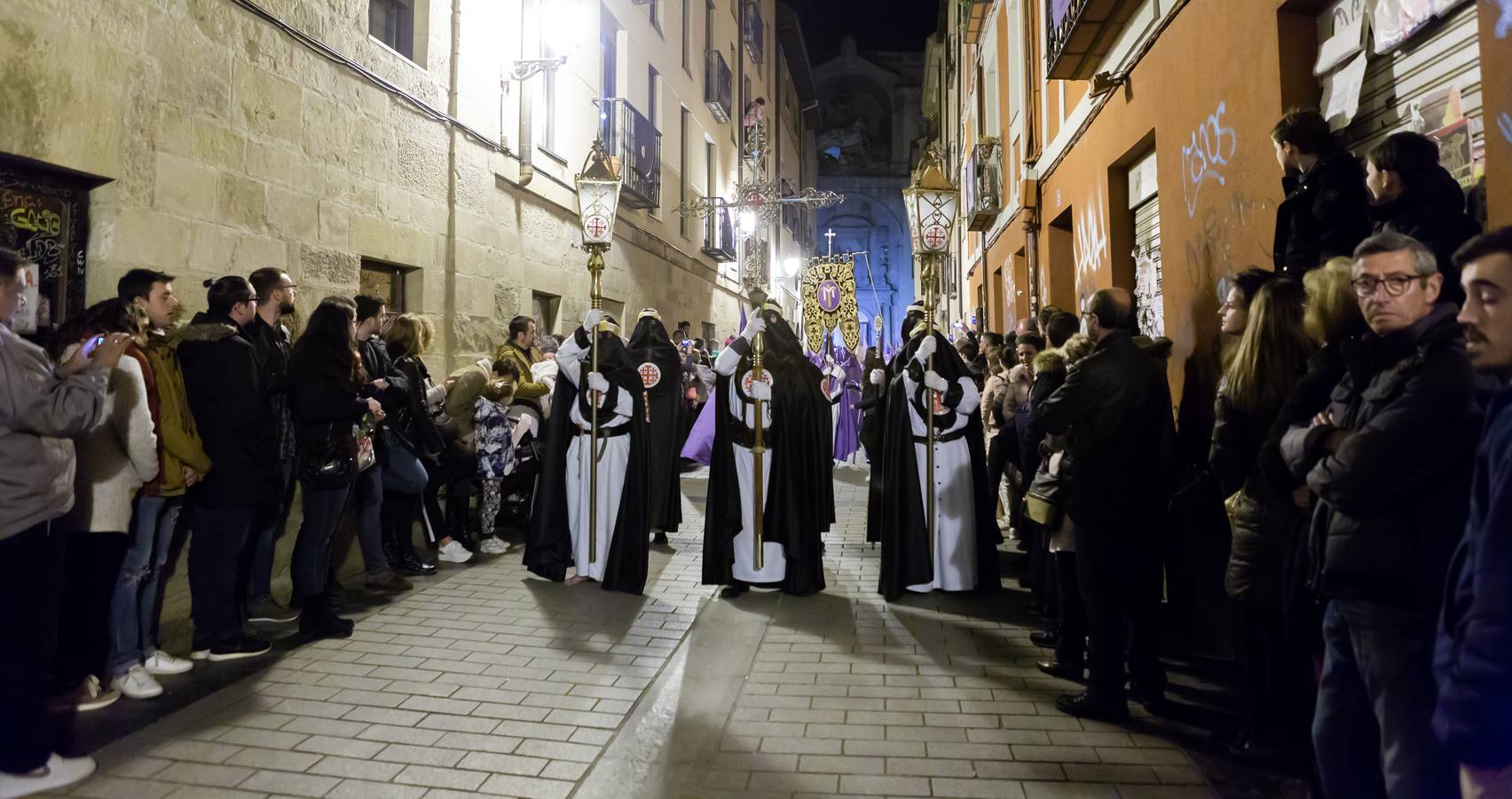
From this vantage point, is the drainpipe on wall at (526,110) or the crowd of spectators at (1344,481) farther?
the drainpipe on wall at (526,110)

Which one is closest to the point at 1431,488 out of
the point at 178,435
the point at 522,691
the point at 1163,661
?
the point at 1163,661

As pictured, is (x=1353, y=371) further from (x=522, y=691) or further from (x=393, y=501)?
(x=393, y=501)

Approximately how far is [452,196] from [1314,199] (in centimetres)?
721

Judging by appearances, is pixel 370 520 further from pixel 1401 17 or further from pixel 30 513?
pixel 1401 17

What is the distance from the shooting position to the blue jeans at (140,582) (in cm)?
399

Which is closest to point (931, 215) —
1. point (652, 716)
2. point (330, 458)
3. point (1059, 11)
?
point (1059, 11)

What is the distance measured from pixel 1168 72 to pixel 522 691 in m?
5.36

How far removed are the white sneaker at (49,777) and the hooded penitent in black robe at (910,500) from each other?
169 inches

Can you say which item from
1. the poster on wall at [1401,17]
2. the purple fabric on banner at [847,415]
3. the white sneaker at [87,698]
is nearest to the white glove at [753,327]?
the poster on wall at [1401,17]

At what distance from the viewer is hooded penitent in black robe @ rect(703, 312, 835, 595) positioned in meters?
5.94

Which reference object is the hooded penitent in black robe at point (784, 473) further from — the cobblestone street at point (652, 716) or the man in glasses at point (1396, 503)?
the man in glasses at point (1396, 503)

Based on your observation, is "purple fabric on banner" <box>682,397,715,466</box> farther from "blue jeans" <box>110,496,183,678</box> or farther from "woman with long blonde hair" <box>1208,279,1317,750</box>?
"woman with long blonde hair" <box>1208,279,1317,750</box>

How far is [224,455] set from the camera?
432 centimetres

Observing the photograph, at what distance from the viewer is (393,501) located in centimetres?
637
